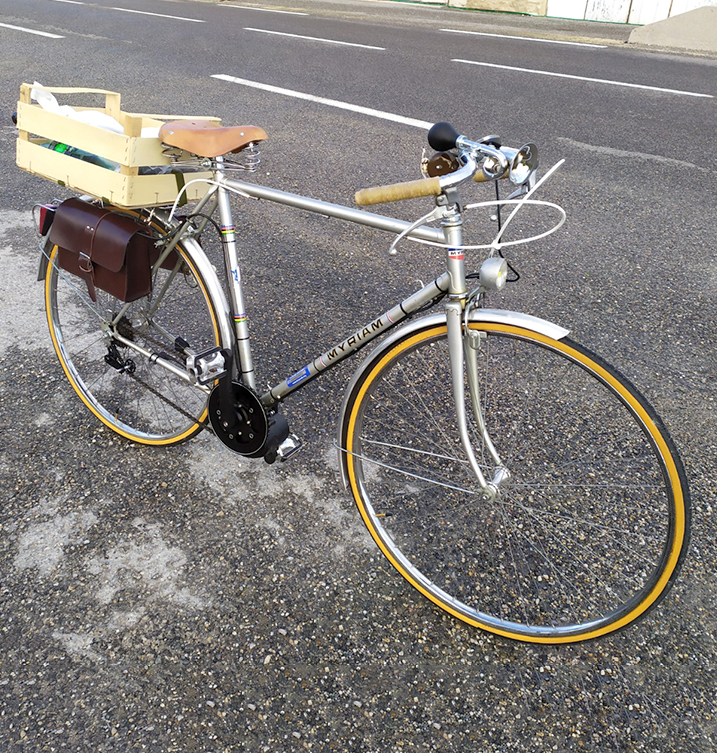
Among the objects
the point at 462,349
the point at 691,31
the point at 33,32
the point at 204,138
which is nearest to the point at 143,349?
the point at 204,138

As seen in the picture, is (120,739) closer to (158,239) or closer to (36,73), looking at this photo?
(158,239)

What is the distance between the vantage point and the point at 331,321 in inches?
156

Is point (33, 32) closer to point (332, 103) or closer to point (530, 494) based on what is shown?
point (332, 103)

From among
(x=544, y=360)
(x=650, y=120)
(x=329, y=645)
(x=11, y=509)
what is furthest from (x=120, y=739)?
(x=650, y=120)

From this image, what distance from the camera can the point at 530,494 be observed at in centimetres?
280

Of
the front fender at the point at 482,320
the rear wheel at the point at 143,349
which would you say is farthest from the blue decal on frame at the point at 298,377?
the rear wheel at the point at 143,349

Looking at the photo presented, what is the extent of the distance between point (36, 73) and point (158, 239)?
820cm

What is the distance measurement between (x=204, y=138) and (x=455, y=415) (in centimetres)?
130

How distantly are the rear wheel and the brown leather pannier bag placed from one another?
0.12 meters

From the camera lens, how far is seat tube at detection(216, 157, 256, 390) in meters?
2.44

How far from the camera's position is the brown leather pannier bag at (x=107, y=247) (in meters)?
2.64

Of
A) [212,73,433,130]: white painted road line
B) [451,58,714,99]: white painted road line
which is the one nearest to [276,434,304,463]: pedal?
[212,73,433,130]: white painted road line

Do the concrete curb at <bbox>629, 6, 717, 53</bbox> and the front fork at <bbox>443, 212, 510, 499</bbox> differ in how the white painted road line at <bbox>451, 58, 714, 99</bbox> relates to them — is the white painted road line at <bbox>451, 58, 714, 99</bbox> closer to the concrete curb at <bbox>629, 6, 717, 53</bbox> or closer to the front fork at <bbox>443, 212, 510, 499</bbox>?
the concrete curb at <bbox>629, 6, 717, 53</bbox>

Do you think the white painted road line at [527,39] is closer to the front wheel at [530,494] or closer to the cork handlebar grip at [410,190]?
the front wheel at [530,494]
